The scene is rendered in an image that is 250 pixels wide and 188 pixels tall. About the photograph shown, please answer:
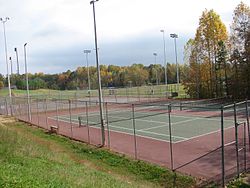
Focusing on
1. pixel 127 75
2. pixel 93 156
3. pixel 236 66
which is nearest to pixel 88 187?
pixel 93 156

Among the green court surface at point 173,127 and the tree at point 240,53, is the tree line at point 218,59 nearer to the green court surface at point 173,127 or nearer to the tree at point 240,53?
the tree at point 240,53

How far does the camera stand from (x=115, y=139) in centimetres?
2291

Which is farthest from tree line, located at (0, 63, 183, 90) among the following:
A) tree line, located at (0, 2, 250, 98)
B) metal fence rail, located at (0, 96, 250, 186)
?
metal fence rail, located at (0, 96, 250, 186)

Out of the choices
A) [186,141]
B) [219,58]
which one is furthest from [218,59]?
[186,141]

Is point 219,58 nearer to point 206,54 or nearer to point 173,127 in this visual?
point 206,54

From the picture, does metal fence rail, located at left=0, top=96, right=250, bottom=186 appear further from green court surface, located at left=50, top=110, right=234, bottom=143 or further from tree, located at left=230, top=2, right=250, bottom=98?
tree, located at left=230, top=2, right=250, bottom=98

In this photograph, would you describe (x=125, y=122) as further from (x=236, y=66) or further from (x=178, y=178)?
(x=236, y=66)

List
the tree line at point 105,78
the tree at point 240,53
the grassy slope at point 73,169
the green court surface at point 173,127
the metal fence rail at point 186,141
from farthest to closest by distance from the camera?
the tree line at point 105,78
the tree at point 240,53
the green court surface at point 173,127
the metal fence rail at point 186,141
the grassy slope at point 73,169

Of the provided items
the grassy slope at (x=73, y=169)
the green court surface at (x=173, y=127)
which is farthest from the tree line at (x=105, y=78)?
the grassy slope at (x=73, y=169)

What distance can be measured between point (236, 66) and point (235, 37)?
4.21 metres

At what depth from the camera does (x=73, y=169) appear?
A: 1321 centimetres

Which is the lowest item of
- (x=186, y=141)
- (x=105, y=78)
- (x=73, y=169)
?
(x=186, y=141)

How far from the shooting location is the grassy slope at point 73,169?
29.5ft

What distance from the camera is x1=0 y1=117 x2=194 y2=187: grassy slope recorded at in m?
9.00
